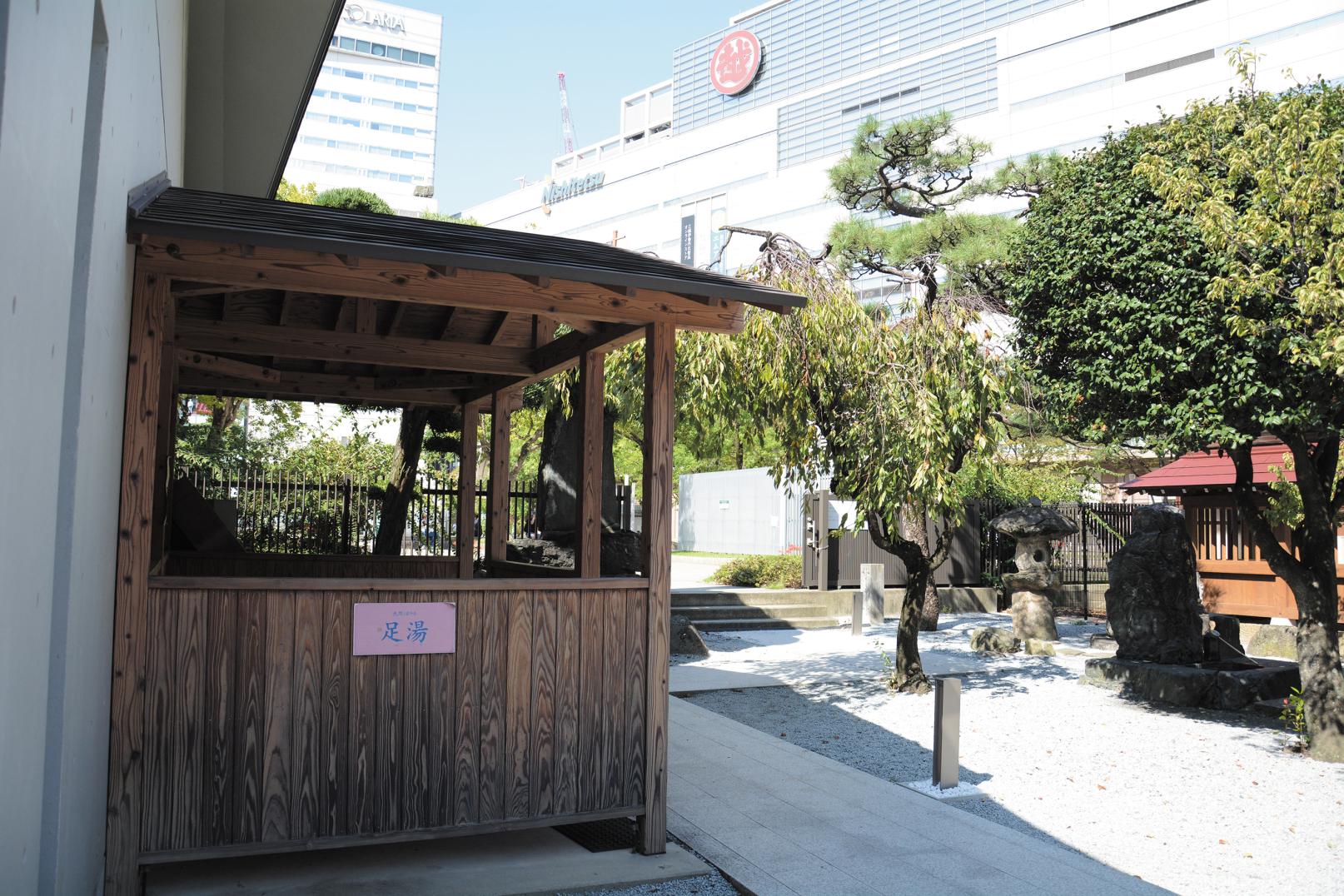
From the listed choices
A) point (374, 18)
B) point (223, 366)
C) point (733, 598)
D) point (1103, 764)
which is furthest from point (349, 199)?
point (374, 18)

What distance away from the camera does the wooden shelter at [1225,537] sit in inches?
565

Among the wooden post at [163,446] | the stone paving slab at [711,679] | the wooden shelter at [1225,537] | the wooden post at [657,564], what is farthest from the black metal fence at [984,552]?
the wooden post at [657,564]

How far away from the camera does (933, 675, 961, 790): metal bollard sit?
20.7 ft

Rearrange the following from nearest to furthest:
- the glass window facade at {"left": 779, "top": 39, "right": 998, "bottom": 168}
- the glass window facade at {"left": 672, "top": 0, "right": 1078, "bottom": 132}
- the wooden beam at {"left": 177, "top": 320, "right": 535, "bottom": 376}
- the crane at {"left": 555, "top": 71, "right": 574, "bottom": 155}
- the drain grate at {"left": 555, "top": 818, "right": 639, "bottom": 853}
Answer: the drain grate at {"left": 555, "top": 818, "right": 639, "bottom": 853} < the wooden beam at {"left": 177, "top": 320, "right": 535, "bottom": 376} < the glass window facade at {"left": 779, "top": 39, "right": 998, "bottom": 168} < the glass window facade at {"left": 672, "top": 0, "right": 1078, "bottom": 132} < the crane at {"left": 555, "top": 71, "right": 574, "bottom": 155}

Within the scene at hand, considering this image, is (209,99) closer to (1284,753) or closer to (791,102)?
(1284,753)

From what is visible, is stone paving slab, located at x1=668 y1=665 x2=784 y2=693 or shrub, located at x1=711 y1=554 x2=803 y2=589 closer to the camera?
stone paving slab, located at x1=668 y1=665 x2=784 y2=693

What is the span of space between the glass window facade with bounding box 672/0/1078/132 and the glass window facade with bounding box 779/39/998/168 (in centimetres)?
111

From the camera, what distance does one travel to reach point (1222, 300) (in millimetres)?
7277

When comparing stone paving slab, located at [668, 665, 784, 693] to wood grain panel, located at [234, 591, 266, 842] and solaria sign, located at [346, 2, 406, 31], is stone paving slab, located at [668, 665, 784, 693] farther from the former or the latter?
solaria sign, located at [346, 2, 406, 31]

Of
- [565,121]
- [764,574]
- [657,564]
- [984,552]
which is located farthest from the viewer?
[565,121]

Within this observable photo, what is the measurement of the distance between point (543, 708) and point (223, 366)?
14.0 feet

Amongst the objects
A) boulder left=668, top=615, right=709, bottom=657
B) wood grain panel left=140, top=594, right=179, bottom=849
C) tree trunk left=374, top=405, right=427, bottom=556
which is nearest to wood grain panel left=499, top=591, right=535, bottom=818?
wood grain panel left=140, top=594, right=179, bottom=849

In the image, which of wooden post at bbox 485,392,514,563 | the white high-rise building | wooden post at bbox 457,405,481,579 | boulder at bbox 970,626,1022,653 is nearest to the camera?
wooden post at bbox 485,392,514,563

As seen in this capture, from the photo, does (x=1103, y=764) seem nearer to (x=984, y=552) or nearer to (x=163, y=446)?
(x=163, y=446)
